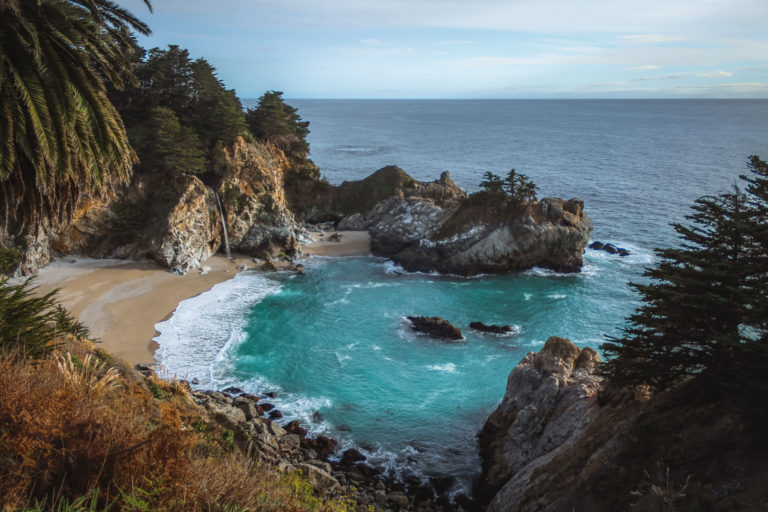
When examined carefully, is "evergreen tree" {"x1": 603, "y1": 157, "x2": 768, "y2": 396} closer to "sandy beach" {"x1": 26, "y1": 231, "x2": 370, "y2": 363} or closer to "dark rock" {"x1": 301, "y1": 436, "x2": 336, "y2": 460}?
"dark rock" {"x1": 301, "y1": 436, "x2": 336, "y2": 460}

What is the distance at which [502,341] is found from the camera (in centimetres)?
3253

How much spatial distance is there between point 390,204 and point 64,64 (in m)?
48.0

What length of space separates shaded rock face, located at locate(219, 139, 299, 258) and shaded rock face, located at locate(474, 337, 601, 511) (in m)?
31.4

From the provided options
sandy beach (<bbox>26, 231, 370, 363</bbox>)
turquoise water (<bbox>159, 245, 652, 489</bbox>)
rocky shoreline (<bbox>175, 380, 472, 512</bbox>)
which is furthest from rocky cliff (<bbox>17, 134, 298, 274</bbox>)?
rocky shoreline (<bbox>175, 380, 472, 512</bbox>)

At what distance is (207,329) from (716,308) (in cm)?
2906

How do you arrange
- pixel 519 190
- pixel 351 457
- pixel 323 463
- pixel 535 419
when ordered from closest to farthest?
pixel 535 419
pixel 323 463
pixel 351 457
pixel 519 190

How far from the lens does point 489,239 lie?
4603 centimetres

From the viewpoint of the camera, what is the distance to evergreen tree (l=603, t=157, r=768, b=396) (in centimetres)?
1204

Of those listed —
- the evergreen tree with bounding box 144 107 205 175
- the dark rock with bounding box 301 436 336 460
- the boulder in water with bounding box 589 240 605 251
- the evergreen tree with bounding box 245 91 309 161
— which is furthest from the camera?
the evergreen tree with bounding box 245 91 309 161

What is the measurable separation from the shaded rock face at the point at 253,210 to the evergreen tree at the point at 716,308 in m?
38.3

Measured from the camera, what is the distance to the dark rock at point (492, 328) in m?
33.6

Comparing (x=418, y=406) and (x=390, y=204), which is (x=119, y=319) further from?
(x=390, y=204)

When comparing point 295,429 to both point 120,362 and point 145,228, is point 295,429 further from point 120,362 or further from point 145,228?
point 145,228

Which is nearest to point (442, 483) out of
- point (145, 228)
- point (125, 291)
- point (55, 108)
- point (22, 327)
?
point (22, 327)
